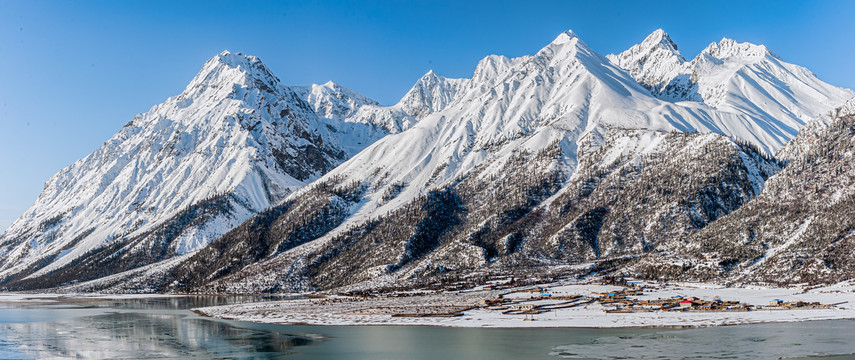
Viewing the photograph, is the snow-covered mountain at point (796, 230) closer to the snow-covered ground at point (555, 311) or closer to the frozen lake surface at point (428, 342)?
the snow-covered ground at point (555, 311)

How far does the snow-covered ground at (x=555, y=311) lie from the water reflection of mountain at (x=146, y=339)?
15.3 meters

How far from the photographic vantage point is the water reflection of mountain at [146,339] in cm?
7550

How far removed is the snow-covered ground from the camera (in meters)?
90.5

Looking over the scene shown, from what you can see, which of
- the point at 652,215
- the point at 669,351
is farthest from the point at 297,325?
the point at 652,215

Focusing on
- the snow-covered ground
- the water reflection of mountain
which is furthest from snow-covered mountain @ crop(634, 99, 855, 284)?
the water reflection of mountain

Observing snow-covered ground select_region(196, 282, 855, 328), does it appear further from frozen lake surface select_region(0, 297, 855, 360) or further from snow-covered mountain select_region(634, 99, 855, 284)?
snow-covered mountain select_region(634, 99, 855, 284)

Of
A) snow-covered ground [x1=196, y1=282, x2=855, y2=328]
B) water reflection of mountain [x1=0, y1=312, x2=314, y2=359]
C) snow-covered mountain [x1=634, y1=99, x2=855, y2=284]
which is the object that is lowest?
snow-covered ground [x1=196, y1=282, x2=855, y2=328]

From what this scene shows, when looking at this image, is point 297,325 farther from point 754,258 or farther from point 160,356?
point 754,258

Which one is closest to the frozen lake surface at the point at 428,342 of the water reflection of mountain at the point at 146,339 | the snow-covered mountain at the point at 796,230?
the water reflection of mountain at the point at 146,339

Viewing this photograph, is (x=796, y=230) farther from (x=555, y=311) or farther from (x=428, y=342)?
(x=428, y=342)

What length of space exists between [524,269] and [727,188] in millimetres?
73482

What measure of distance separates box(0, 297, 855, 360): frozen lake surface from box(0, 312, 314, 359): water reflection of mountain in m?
0.14

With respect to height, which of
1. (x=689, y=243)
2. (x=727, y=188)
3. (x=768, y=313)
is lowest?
(x=768, y=313)

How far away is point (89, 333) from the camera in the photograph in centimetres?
10019
